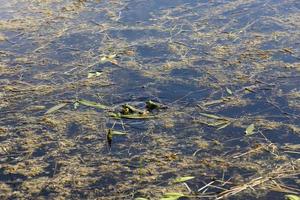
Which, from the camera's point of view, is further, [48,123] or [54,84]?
[54,84]

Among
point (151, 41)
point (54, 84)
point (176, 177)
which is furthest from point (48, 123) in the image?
point (151, 41)

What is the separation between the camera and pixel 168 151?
7.29 ft

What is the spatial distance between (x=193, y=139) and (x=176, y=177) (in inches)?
11.9

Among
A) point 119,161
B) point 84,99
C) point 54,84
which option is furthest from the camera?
point 54,84

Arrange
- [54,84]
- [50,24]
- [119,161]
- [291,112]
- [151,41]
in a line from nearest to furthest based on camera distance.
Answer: [119,161]
[291,112]
[54,84]
[151,41]
[50,24]

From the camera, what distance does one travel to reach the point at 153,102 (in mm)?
2605

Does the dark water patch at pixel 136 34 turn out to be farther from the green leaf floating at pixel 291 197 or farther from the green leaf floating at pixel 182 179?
the green leaf floating at pixel 291 197

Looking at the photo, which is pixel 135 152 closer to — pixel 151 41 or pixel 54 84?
pixel 54 84

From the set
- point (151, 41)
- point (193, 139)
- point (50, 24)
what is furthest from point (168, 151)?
point (50, 24)

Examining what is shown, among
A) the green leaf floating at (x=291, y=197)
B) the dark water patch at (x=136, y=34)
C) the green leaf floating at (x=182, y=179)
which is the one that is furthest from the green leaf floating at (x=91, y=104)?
the green leaf floating at (x=291, y=197)

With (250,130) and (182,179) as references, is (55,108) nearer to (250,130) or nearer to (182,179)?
(182,179)

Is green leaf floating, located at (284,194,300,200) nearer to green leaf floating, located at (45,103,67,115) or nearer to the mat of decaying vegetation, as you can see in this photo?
the mat of decaying vegetation

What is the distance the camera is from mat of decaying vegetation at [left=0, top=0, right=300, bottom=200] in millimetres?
2047

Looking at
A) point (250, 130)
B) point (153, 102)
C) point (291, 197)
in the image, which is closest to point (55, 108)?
point (153, 102)
